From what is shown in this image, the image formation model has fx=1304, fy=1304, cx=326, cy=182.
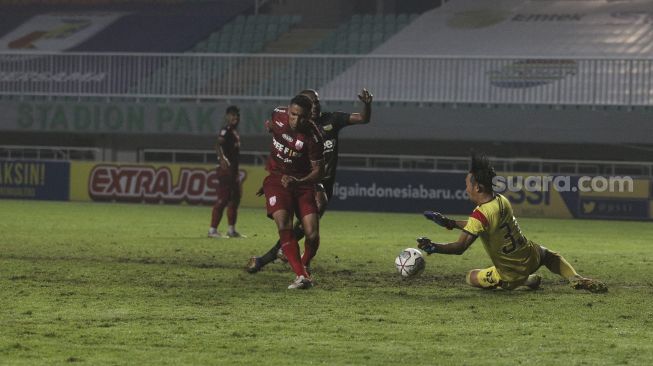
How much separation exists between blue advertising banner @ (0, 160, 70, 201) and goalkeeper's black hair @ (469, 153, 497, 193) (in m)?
24.0

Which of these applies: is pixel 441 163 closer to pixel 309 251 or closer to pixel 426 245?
pixel 309 251

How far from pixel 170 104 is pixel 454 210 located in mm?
9568

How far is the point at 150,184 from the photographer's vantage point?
33.8 m

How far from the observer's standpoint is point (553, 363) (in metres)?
8.20

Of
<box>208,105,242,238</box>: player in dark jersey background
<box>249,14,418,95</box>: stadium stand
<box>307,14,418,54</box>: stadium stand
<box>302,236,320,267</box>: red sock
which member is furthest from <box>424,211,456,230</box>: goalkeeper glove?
<box>307,14,418,54</box>: stadium stand

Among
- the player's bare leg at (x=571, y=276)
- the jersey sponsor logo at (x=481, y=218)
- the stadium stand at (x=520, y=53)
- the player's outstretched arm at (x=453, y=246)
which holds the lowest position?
the player's bare leg at (x=571, y=276)

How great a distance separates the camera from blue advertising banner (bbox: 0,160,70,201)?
114 ft

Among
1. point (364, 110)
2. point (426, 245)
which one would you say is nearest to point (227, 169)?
point (364, 110)

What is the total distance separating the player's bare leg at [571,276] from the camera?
12.7 m

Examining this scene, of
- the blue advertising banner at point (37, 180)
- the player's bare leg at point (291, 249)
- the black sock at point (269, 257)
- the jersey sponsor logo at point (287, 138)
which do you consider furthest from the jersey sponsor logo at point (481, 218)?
the blue advertising banner at point (37, 180)

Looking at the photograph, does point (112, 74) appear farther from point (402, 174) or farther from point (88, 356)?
point (88, 356)

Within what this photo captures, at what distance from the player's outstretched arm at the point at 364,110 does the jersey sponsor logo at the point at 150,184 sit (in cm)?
1891

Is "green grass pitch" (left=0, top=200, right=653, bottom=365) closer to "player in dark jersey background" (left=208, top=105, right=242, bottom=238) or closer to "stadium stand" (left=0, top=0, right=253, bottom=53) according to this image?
"player in dark jersey background" (left=208, top=105, right=242, bottom=238)

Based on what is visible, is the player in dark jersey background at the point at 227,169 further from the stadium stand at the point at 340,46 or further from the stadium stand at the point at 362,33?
the stadium stand at the point at 362,33
